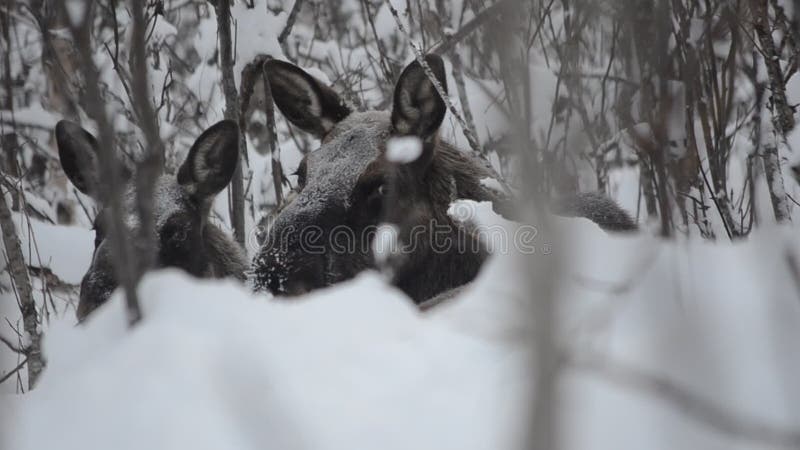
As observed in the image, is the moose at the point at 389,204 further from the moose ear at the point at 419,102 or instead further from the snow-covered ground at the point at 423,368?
the snow-covered ground at the point at 423,368

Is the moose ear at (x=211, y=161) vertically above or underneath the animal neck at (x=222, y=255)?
above

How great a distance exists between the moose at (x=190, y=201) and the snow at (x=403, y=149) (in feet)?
4.08

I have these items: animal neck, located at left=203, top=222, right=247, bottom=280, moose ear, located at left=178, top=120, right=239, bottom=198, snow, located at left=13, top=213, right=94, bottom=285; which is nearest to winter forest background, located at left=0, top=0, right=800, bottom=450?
animal neck, located at left=203, top=222, right=247, bottom=280

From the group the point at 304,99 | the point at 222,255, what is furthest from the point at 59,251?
the point at 304,99

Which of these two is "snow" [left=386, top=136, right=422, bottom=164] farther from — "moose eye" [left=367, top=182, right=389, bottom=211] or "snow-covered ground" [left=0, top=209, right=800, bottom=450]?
"snow-covered ground" [left=0, top=209, right=800, bottom=450]

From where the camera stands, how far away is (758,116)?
4359 mm

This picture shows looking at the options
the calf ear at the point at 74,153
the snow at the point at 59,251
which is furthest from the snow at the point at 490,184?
the snow at the point at 59,251

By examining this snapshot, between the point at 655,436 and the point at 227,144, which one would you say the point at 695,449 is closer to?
the point at 655,436

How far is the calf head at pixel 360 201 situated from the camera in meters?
4.30

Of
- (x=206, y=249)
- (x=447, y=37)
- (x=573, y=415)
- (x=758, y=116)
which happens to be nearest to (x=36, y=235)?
(x=206, y=249)

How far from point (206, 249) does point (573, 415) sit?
3.95 m

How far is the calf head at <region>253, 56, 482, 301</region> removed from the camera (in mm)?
4301

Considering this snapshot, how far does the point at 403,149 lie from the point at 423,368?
2.44 meters

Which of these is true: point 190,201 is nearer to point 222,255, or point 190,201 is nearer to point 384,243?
point 222,255
